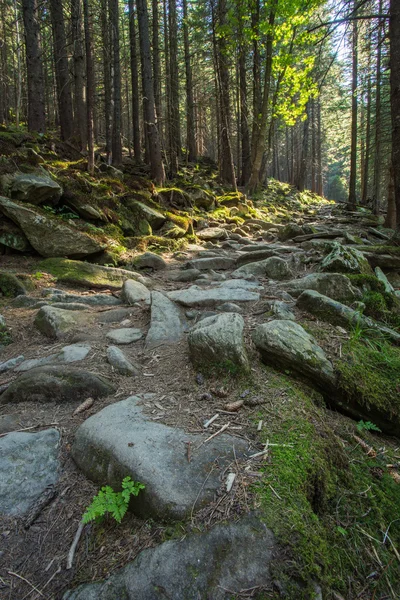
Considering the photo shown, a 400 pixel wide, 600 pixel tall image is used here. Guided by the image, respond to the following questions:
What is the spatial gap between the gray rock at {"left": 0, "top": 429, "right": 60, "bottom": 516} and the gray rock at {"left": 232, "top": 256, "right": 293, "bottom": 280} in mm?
3930

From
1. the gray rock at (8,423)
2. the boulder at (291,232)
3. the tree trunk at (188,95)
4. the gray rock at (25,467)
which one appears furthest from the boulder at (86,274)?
the tree trunk at (188,95)

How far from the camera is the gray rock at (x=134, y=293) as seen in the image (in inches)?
181

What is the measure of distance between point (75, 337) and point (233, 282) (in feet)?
7.81

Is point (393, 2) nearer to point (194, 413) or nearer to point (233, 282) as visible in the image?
point (233, 282)

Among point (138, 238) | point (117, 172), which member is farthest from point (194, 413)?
point (117, 172)

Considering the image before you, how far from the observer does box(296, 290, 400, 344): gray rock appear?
3.32 meters

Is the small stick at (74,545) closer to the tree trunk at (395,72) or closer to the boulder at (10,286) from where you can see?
the boulder at (10,286)

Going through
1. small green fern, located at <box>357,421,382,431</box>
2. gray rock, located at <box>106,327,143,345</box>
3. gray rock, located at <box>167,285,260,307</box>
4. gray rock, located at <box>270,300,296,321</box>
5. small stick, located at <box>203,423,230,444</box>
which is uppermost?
gray rock, located at <box>167,285,260,307</box>

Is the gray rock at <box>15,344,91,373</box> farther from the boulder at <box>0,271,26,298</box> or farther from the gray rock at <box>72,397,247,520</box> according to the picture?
the boulder at <box>0,271,26,298</box>

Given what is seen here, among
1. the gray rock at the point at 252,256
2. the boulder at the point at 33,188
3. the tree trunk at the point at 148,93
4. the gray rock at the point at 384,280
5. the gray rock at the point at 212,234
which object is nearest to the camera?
the gray rock at the point at 384,280

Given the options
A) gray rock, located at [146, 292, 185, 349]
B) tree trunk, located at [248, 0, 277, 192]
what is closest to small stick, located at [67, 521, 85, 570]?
gray rock, located at [146, 292, 185, 349]

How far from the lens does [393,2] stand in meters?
5.58

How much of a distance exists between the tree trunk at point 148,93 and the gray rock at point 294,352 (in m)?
9.13

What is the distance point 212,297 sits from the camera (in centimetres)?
420
